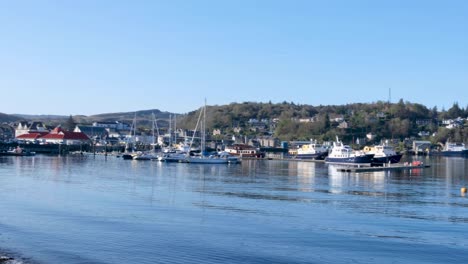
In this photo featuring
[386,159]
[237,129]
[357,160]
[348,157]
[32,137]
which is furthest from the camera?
[237,129]

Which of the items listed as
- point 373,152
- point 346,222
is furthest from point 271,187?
point 373,152

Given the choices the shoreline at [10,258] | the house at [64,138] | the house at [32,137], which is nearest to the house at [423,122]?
the house at [64,138]

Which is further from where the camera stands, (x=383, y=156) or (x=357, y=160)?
(x=383, y=156)

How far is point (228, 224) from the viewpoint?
932 inches

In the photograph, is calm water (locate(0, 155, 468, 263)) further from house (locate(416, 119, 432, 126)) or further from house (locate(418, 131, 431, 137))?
house (locate(416, 119, 432, 126))

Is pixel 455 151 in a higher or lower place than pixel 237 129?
lower

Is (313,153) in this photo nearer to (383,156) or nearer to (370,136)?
(383,156)

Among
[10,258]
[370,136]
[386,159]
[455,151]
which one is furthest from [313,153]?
[10,258]

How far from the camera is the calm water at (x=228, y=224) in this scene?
61.0ft

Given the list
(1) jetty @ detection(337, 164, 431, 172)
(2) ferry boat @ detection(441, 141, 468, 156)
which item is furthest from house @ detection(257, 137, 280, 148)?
(1) jetty @ detection(337, 164, 431, 172)

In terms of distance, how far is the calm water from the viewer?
1859cm

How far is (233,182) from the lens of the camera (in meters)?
45.5

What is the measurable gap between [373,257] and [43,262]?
9230mm

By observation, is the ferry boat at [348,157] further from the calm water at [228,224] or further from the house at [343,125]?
the house at [343,125]
